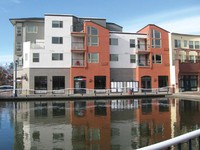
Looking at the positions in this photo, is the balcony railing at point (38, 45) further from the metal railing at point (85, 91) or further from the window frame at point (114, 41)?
the window frame at point (114, 41)

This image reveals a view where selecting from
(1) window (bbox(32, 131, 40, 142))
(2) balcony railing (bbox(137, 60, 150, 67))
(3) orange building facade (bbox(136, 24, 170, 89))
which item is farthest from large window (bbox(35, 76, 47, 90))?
(1) window (bbox(32, 131, 40, 142))

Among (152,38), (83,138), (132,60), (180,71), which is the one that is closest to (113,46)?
(132,60)

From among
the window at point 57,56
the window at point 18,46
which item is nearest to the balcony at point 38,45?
the window at point 57,56

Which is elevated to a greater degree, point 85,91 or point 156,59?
point 156,59

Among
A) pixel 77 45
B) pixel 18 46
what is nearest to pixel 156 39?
pixel 77 45

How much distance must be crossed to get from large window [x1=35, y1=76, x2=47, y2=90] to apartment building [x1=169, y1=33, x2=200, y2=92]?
22295mm

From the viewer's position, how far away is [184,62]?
1919 inches

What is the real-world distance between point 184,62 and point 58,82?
22.6 m

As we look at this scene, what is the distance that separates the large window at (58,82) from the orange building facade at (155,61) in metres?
13.4

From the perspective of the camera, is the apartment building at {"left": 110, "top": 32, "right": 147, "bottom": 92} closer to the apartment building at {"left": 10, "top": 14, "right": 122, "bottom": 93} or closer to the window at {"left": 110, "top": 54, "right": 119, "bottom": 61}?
the window at {"left": 110, "top": 54, "right": 119, "bottom": 61}

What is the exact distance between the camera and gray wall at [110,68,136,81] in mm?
48750

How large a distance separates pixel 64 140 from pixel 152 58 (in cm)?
3955

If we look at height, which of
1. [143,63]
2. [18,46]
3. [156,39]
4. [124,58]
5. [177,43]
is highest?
[156,39]

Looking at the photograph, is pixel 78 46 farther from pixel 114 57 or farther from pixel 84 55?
pixel 114 57
